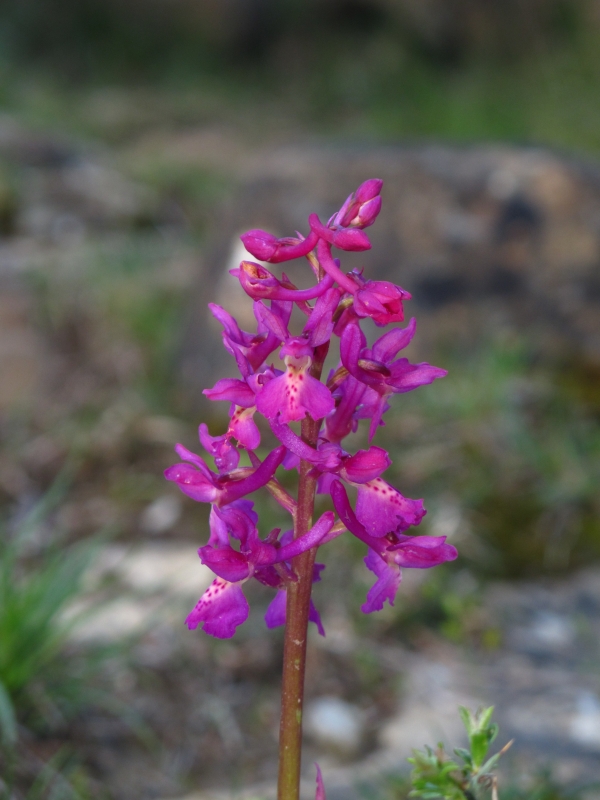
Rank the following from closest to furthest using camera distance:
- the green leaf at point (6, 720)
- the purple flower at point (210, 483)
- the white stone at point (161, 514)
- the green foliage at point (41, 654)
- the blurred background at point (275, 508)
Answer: the purple flower at point (210, 483) < the green leaf at point (6, 720) < the green foliage at point (41, 654) < the blurred background at point (275, 508) < the white stone at point (161, 514)

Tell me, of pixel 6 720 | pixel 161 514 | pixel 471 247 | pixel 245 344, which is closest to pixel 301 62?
pixel 471 247

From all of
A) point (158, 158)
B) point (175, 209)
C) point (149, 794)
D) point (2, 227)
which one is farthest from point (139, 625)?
point (158, 158)

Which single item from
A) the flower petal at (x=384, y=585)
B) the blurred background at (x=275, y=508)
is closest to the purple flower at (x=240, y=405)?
the flower petal at (x=384, y=585)

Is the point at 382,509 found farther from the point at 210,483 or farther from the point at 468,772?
the point at 468,772

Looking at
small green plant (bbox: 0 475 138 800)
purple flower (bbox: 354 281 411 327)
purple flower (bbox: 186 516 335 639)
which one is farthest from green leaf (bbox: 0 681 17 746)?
purple flower (bbox: 354 281 411 327)

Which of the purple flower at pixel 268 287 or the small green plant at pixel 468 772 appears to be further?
the small green plant at pixel 468 772

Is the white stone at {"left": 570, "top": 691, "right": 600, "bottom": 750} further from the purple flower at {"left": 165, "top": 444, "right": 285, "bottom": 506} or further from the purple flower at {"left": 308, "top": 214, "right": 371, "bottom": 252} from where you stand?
the purple flower at {"left": 308, "top": 214, "right": 371, "bottom": 252}

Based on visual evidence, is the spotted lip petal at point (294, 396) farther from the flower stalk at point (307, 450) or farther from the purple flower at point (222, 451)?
the purple flower at point (222, 451)
